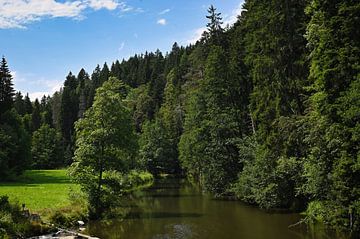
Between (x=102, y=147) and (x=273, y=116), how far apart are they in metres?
14.5

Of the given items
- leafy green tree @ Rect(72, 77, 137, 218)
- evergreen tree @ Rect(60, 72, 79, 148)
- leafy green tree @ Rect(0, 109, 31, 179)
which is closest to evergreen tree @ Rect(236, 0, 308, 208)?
leafy green tree @ Rect(72, 77, 137, 218)

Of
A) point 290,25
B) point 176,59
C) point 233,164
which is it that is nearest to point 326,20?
point 290,25

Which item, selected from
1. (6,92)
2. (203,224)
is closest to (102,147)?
(203,224)

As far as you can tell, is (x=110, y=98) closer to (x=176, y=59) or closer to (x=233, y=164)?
(x=233, y=164)

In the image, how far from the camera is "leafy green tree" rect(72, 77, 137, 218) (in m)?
33.1

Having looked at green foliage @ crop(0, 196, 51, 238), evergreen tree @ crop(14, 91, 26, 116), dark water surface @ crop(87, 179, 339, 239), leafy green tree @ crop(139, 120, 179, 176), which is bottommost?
dark water surface @ crop(87, 179, 339, 239)

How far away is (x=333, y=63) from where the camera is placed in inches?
869

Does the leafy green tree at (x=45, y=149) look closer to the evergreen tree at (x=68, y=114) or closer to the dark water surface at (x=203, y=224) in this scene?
the evergreen tree at (x=68, y=114)

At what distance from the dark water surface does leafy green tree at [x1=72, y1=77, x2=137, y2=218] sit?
2.64 meters

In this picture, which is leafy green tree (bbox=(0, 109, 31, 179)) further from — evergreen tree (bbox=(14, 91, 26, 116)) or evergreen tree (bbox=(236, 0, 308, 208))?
evergreen tree (bbox=(14, 91, 26, 116))

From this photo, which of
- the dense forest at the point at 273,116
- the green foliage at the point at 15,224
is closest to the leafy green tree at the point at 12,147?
the dense forest at the point at 273,116

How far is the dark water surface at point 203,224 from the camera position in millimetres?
25672

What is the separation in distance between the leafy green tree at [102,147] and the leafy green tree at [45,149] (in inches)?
2493

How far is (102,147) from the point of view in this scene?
3409 cm
